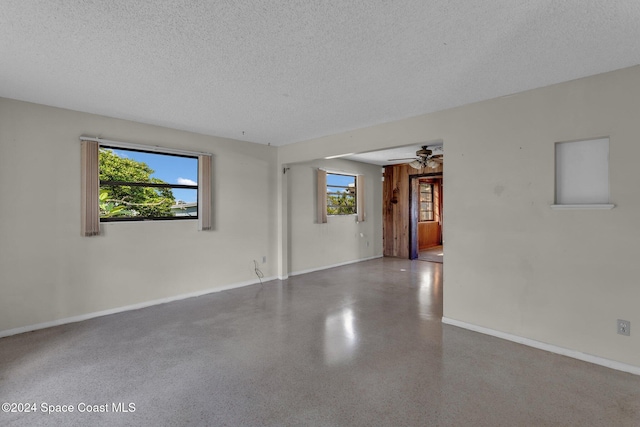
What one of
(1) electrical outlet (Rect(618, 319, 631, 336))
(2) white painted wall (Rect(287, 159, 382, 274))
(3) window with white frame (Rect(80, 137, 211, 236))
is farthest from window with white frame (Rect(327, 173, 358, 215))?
(1) electrical outlet (Rect(618, 319, 631, 336))

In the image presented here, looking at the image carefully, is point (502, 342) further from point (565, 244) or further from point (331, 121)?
point (331, 121)

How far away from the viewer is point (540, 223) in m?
2.90

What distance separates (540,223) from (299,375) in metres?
2.64

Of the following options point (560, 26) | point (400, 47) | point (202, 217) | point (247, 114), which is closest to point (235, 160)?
point (202, 217)

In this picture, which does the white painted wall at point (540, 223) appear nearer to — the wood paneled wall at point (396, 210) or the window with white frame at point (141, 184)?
the window with white frame at point (141, 184)

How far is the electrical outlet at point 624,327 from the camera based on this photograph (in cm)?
247

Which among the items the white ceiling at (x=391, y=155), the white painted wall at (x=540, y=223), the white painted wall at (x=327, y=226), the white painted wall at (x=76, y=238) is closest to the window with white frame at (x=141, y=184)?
the white painted wall at (x=76, y=238)

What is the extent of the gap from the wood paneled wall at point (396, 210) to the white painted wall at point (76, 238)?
4.64 m

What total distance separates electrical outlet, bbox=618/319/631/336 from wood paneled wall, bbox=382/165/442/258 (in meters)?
5.47

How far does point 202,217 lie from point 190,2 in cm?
331

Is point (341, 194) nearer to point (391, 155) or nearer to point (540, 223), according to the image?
point (391, 155)

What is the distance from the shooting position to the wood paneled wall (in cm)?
800

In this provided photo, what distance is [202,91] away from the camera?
3021 millimetres

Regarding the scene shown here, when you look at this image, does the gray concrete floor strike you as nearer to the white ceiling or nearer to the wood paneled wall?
the white ceiling
